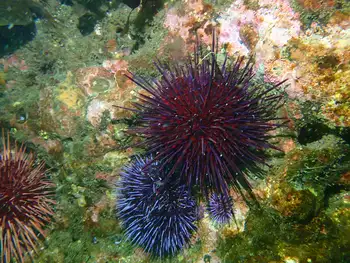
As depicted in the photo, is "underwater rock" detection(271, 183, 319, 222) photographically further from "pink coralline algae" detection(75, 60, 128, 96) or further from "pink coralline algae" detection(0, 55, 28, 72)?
"pink coralline algae" detection(0, 55, 28, 72)

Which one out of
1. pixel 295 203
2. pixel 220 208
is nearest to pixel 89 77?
pixel 220 208

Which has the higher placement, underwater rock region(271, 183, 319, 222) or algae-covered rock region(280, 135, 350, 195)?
algae-covered rock region(280, 135, 350, 195)

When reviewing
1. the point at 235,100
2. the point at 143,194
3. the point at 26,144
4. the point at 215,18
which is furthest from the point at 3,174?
the point at 215,18

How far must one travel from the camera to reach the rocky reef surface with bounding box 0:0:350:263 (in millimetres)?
3254

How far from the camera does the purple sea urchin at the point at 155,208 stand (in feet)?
12.5

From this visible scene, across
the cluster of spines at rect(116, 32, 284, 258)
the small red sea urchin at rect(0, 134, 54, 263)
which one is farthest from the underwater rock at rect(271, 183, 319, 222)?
the small red sea urchin at rect(0, 134, 54, 263)

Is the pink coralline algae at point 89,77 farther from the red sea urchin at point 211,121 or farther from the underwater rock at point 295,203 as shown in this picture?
the underwater rock at point 295,203

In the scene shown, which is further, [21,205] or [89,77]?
[89,77]

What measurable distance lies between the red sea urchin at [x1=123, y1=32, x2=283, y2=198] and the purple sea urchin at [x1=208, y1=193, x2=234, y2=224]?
432mm

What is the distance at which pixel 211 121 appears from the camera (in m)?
3.33

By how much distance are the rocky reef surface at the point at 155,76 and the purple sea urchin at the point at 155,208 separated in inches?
13.1


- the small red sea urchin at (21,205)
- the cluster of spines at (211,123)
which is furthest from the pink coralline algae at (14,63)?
the cluster of spines at (211,123)

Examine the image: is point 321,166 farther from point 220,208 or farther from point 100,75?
point 100,75

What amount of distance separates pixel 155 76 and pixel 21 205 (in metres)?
3.11
